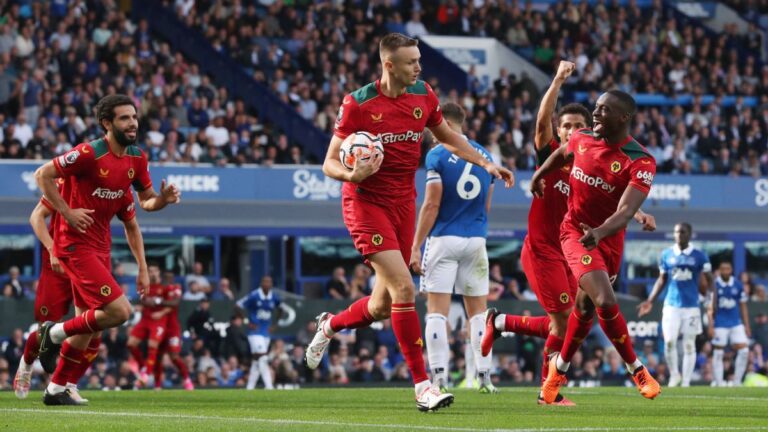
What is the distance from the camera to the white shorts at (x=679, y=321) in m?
19.4

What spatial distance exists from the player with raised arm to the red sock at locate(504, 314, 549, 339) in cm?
637

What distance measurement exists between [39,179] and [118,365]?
11.0 m

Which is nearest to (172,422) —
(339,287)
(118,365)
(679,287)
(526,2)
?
(679,287)

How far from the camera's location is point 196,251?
1052 inches

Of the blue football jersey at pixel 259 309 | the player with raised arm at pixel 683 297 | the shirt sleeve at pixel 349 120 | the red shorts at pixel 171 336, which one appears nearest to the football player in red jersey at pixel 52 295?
the shirt sleeve at pixel 349 120

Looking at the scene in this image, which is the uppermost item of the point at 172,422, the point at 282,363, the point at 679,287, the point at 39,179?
the point at 39,179

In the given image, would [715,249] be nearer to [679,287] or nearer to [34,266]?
[679,287]

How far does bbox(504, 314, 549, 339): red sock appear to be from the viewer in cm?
1280

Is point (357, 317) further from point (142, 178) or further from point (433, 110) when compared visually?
point (142, 178)

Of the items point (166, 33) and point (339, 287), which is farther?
point (166, 33)

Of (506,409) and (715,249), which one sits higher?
(506,409)

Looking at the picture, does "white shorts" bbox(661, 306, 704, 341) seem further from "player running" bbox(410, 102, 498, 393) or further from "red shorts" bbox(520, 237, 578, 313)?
"red shorts" bbox(520, 237, 578, 313)

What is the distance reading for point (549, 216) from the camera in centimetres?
1247

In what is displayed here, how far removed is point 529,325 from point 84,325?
12.6ft
